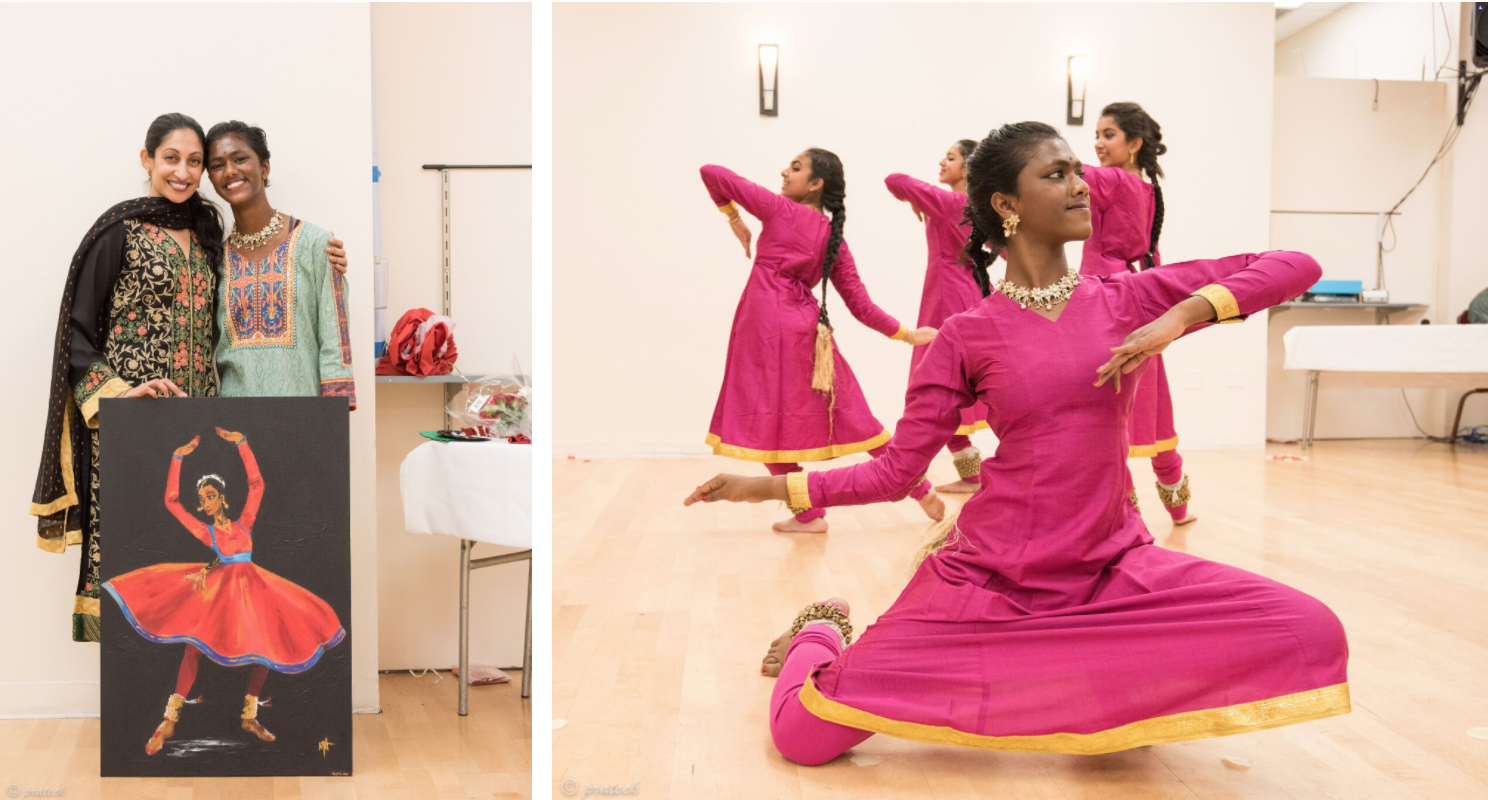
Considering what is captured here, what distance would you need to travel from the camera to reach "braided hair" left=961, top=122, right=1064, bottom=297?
6.10 feet

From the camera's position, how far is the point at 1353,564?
134 inches

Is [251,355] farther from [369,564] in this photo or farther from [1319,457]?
[1319,457]

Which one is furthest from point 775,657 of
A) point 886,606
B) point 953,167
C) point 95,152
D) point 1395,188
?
point 1395,188

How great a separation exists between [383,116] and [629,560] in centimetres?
154

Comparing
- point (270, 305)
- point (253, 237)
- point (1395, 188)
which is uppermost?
point (1395, 188)

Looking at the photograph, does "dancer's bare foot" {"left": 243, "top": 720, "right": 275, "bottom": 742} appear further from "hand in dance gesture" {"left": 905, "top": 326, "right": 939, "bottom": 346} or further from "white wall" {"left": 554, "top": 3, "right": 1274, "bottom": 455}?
"white wall" {"left": 554, "top": 3, "right": 1274, "bottom": 455}

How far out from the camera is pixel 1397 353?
6262 mm

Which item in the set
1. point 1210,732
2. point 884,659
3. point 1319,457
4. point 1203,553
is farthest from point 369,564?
point 1319,457

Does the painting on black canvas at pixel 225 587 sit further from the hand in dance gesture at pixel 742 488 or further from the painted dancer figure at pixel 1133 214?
the painted dancer figure at pixel 1133 214

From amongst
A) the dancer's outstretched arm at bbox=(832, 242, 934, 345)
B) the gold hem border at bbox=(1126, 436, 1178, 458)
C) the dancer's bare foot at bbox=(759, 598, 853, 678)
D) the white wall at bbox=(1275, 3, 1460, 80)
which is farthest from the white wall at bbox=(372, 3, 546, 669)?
the white wall at bbox=(1275, 3, 1460, 80)

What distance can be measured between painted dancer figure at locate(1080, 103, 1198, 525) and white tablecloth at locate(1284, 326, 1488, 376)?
3.23 m

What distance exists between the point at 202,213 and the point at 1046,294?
1.82m

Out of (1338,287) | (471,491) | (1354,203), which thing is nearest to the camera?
(471,491)
